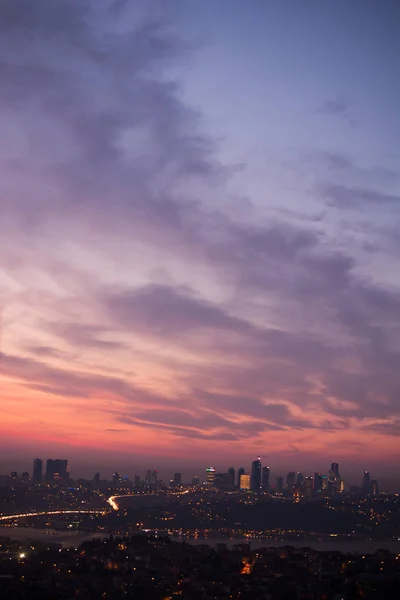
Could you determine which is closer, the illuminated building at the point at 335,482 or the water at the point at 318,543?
the water at the point at 318,543

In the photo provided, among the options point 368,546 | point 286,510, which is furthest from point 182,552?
→ point 286,510

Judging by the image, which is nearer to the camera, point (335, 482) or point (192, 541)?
point (192, 541)

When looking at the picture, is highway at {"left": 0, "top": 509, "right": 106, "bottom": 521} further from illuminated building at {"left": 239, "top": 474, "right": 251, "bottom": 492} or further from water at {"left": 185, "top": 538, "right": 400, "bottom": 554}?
illuminated building at {"left": 239, "top": 474, "right": 251, "bottom": 492}

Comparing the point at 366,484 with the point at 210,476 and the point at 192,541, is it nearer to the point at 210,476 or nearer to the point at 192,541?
the point at 210,476

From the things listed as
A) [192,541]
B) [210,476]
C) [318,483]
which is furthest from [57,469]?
[192,541]

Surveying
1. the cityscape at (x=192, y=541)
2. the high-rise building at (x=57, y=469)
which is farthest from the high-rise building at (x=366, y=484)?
the high-rise building at (x=57, y=469)

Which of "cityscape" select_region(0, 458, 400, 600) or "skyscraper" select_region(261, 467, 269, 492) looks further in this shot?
"skyscraper" select_region(261, 467, 269, 492)

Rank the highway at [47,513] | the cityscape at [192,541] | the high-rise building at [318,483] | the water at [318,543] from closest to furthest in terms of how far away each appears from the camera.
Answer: the cityscape at [192,541] < the water at [318,543] < the highway at [47,513] < the high-rise building at [318,483]

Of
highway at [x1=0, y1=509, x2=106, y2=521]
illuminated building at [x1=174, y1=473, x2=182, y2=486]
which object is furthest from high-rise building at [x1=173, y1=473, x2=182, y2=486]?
highway at [x1=0, y1=509, x2=106, y2=521]

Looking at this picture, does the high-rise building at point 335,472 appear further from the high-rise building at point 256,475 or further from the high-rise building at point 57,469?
the high-rise building at point 57,469

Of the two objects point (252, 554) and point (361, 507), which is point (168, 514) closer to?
point (361, 507)

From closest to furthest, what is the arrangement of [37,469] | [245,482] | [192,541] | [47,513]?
1. [192,541]
2. [47,513]
3. [37,469]
4. [245,482]
